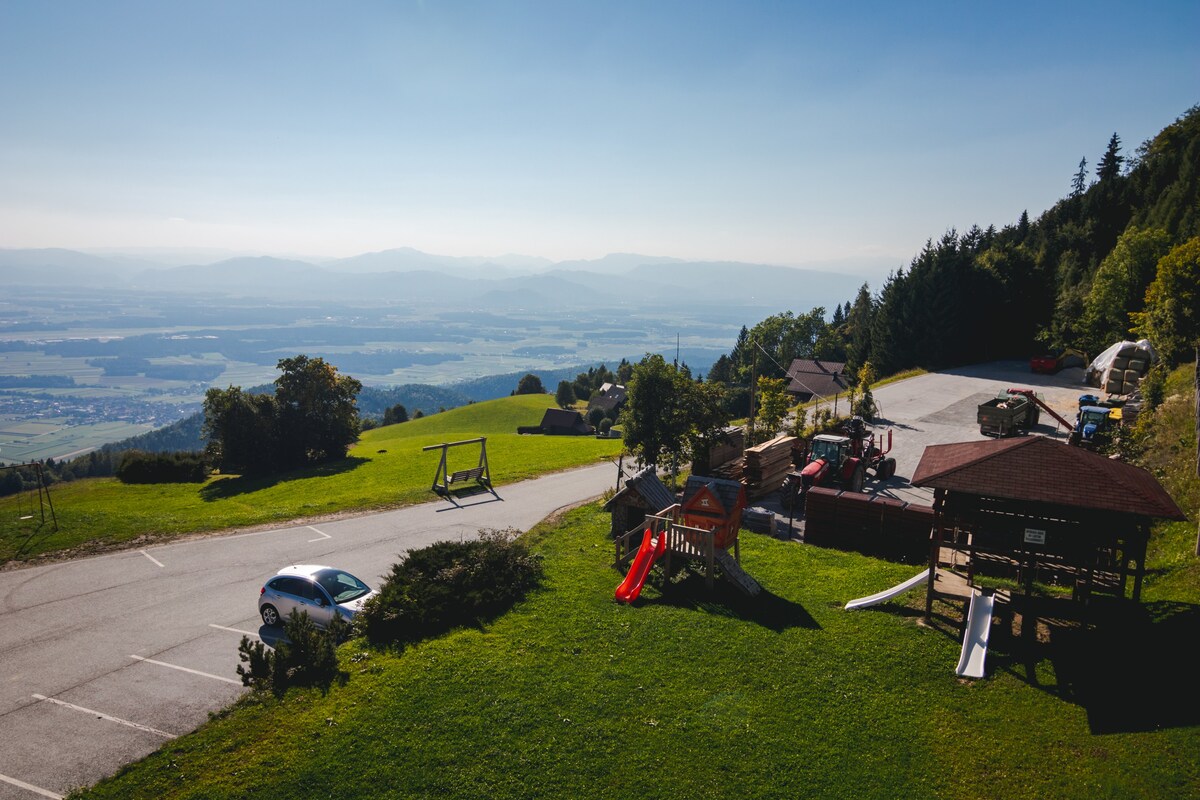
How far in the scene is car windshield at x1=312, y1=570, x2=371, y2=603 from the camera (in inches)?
636

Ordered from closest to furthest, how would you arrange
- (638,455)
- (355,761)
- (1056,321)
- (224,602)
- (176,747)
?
(355,761)
(176,747)
(224,602)
(638,455)
(1056,321)

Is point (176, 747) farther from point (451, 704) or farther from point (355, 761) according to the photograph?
point (451, 704)

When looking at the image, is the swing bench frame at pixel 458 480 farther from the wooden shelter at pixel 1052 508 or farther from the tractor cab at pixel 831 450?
the wooden shelter at pixel 1052 508

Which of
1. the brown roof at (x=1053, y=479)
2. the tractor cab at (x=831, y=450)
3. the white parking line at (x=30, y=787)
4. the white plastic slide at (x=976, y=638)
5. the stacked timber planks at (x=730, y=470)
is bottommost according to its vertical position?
the white parking line at (x=30, y=787)

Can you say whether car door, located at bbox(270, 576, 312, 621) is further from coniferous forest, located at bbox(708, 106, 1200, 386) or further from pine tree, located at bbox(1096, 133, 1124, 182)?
pine tree, located at bbox(1096, 133, 1124, 182)

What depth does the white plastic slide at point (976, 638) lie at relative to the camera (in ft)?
37.9

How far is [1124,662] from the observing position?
11195 millimetres

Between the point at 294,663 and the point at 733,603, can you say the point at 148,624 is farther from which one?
the point at 733,603

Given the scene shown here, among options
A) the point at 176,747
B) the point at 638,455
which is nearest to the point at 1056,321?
the point at 638,455

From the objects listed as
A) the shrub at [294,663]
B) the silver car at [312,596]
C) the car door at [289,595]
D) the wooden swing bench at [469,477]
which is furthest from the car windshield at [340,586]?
the wooden swing bench at [469,477]

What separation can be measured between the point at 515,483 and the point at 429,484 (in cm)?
458

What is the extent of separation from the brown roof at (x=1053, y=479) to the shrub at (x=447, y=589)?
9.90 meters

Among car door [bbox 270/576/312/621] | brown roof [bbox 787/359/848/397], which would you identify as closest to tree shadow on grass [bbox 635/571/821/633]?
car door [bbox 270/576/312/621]

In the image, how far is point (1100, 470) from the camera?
11953 millimetres
